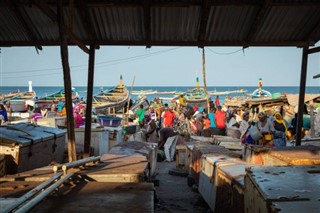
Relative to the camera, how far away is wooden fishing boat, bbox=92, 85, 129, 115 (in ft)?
94.0

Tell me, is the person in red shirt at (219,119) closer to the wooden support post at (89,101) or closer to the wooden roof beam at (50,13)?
the wooden support post at (89,101)

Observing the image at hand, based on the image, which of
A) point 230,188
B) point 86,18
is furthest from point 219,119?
point 230,188

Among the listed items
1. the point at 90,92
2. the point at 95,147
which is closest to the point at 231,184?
the point at 90,92

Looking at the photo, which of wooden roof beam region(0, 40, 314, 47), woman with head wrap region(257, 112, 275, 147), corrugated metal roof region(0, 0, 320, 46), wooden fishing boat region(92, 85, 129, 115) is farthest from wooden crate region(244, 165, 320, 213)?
wooden fishing boat region(92, 85, 129, 115)

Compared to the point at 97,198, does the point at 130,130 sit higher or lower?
lower

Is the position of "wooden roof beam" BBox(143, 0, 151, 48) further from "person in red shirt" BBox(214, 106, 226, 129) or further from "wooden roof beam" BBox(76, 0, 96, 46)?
"person in red shirt" BBox(214, 106, 226, 129)

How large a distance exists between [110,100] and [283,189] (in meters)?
31.6

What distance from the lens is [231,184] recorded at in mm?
4430

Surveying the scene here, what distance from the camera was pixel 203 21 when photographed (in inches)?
259

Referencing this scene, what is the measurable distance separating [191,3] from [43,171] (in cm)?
400

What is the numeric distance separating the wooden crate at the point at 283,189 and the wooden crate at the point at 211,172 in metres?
2.07

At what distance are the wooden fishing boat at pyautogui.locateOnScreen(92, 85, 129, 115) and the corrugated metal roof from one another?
2081cm

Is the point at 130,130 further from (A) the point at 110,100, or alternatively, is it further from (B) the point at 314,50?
(A) the point at 110,100

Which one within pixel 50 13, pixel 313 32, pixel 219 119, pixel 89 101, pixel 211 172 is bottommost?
pixel 211 172
